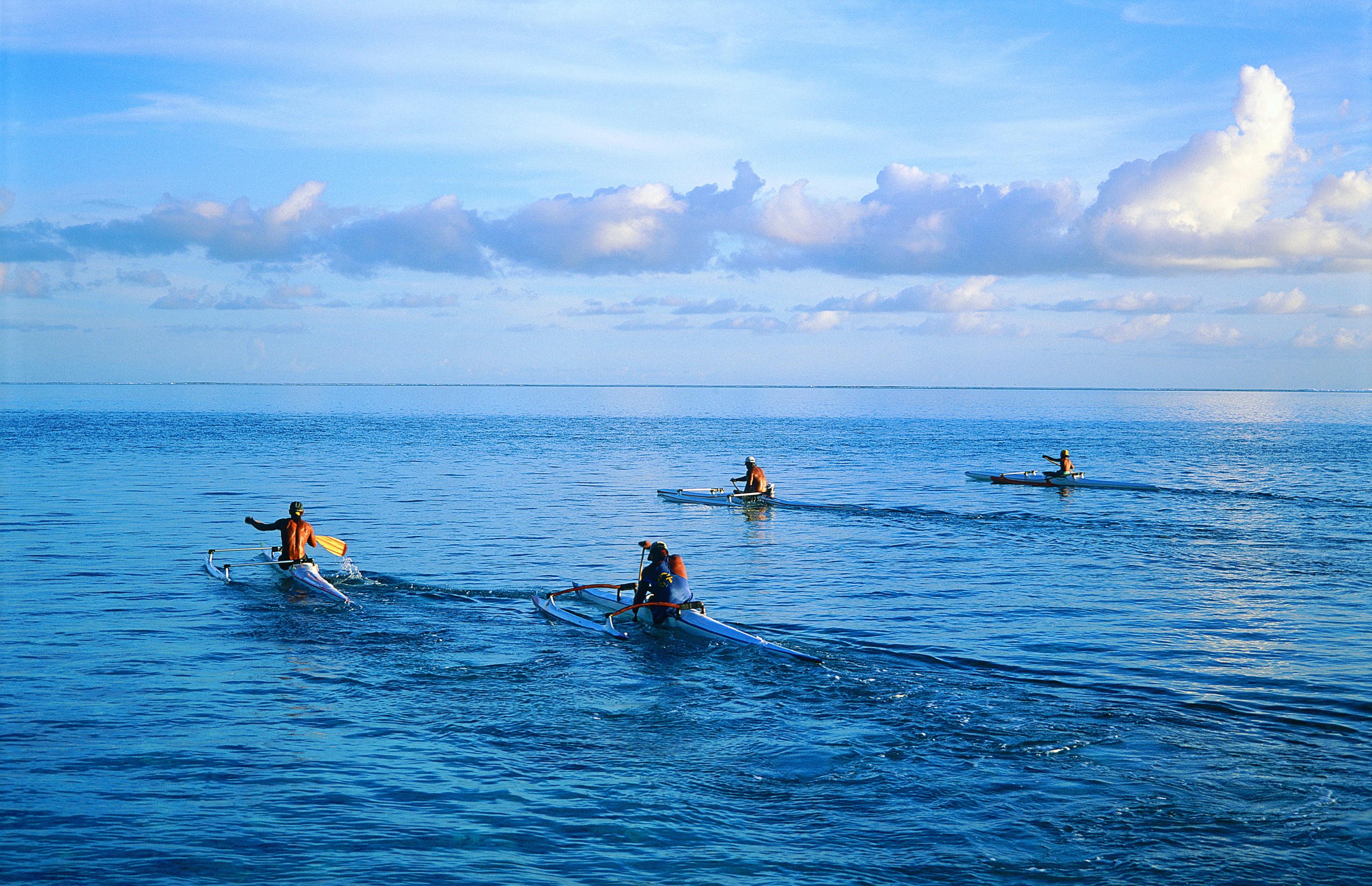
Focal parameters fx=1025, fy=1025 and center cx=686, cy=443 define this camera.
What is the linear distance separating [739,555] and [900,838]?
2134cm

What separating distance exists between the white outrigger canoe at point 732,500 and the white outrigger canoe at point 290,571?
2160 centimetres

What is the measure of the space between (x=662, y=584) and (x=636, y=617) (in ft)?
3.84

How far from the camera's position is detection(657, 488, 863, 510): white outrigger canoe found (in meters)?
45.8

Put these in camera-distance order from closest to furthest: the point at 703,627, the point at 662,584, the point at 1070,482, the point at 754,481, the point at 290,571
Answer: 1. the point at 703,627
2. the point at 662,584
3. the point at 290,571
4. the point at 754,481
5. the point at 1070,482

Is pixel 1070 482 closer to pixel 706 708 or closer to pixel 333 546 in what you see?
pixel 333 546

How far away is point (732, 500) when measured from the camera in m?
46.2

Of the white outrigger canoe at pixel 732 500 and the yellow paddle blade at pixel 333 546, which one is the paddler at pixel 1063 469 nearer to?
the white outrigger canoe at pixel 732 500

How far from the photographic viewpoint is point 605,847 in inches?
457

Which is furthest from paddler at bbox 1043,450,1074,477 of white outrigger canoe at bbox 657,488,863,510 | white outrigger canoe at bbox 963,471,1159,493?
white outrigger canoe at bbox 657,488,863,510

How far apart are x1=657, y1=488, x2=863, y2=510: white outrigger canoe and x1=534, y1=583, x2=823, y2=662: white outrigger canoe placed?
20827 millimetres

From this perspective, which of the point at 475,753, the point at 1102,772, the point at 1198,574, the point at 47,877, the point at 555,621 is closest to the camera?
the point at 47,877

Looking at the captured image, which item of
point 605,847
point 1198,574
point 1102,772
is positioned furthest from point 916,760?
point 1198,574

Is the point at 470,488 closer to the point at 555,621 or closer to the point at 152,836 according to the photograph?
the point at 555,621

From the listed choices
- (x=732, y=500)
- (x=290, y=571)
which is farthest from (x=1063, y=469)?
(x=290, y=571)
